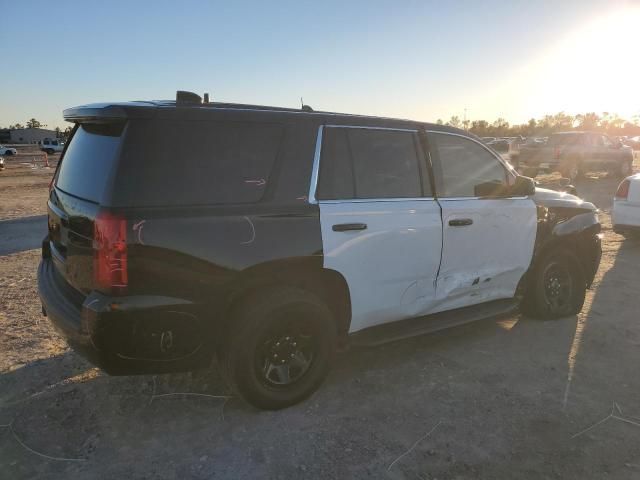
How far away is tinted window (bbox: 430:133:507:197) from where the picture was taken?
4078mm

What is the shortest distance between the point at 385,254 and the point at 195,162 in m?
1.46

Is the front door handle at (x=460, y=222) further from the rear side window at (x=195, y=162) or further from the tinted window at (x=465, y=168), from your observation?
the rear side window at (x=195, y=162)

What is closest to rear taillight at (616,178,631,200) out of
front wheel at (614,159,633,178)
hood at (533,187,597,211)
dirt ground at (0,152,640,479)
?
hood at (533,187,597,211)

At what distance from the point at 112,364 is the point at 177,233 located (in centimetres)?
81

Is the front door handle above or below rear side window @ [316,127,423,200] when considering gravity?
below

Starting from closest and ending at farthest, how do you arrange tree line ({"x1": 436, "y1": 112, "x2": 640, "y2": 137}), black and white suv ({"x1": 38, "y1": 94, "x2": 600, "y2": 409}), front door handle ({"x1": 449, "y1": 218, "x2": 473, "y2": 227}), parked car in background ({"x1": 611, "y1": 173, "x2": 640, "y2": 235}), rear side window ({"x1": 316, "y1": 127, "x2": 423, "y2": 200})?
black and white suv ({"x1": 38, "y1": 94, "x2": 600, "y2": 409}), rear side window ({"x1": 316, "y1": 127, "x2": 423, "y2": 200}), front door handle ({"x1": 449, "y1": 218, "x2": 473, "y2": 227}), parked car in background ({"x1": 611, "y1": 173, "x2": 640, "y2": 235}), tree line ({"x1": 436, "y1": 112, "x2": 640, "y2": 137})

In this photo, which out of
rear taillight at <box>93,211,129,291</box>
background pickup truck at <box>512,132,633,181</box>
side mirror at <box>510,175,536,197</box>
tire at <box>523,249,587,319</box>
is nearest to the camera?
rear taillight at <box>93,211,129,291</box>

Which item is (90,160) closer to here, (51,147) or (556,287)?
(556,287)

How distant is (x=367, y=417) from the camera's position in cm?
326

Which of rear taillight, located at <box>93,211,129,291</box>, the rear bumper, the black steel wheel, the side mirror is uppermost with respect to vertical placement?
the side mirror

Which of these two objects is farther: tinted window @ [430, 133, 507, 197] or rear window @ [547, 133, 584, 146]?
rear window @ [547, 133, 584, 146]

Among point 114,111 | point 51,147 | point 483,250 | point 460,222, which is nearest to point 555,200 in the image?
point 483,250

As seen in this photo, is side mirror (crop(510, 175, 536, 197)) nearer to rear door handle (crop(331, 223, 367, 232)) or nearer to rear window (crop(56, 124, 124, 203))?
rear door handle (crop(331, 223, 367, 232))

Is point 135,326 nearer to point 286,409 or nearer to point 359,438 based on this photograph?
point 286,409
